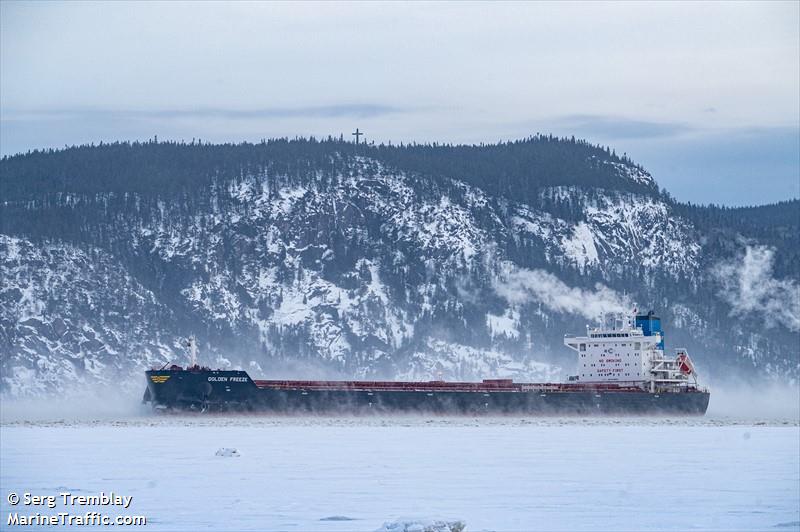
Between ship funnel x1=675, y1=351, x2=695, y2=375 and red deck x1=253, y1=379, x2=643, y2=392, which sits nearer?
red deck x1=253, y1=379, x2=643, y2=392

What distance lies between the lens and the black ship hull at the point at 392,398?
3563 inches

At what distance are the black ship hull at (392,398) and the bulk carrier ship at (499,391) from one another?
0.19ft

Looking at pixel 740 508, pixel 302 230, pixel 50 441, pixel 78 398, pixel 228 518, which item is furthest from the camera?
pixel 302 230

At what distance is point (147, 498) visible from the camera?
41156 millimetres

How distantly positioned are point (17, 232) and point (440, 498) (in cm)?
15070

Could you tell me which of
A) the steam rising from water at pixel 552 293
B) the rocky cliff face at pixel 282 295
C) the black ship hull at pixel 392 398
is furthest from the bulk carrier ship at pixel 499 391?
the steam rising from water at pixel 552 293

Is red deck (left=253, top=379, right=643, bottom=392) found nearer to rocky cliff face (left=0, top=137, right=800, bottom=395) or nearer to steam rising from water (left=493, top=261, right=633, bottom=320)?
rocky cliff face (left=0, top=137, right=800, bottom=395)

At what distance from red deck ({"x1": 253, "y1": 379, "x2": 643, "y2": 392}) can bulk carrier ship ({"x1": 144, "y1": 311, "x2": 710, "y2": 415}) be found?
0.06 m

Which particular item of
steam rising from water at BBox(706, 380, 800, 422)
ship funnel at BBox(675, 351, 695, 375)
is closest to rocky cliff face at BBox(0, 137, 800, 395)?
steam rising from water at BBox(706, 380, 800, 422)

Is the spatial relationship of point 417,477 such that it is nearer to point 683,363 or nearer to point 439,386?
point 439,386

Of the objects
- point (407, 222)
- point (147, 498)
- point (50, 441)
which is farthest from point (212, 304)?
point (147, 498)

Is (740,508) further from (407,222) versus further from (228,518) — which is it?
(407,222)

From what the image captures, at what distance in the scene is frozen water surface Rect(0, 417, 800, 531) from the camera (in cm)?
3850

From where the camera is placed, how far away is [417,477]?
155 ft
